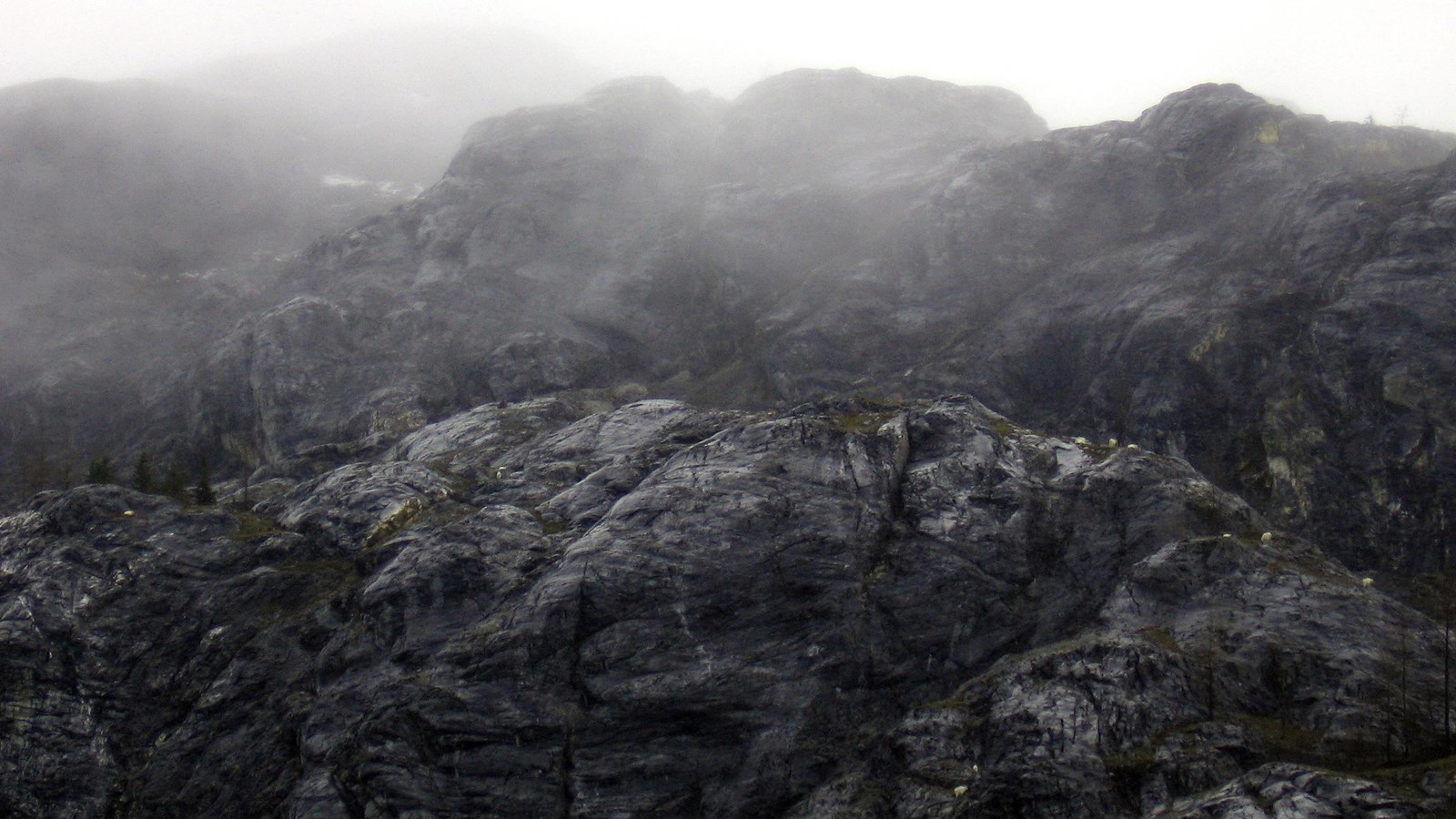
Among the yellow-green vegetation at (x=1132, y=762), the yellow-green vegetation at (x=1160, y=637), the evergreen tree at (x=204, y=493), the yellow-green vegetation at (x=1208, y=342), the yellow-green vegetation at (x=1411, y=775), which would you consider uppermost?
the yellow-green vegetation at (x=1208, y=342)

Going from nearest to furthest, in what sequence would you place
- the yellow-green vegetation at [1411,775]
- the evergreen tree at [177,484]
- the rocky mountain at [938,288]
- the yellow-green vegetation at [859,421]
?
the yellow-green vegetation at [1411,775]
the yellow-green vegetation at [859,421]
the rocky mountain at [938,288]
the evergreen tree at [177,484]

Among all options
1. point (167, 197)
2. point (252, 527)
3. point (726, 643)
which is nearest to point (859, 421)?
point (726, 643)

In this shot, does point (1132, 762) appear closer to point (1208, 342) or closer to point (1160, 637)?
point (1160, 637)

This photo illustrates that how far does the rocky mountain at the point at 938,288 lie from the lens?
44.5m

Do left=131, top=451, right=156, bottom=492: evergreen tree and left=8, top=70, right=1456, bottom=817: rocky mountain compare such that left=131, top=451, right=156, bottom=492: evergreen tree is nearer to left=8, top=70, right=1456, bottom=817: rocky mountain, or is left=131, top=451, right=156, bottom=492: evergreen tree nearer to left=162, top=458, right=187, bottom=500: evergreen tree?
left=162, top=458, right=187, bottom=500: evergreen tree

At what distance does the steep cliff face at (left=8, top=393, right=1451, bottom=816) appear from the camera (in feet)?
96.8

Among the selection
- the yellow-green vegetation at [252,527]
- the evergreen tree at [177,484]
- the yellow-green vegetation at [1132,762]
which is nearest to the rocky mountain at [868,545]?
the yellow-green vegetation at [1132,762]

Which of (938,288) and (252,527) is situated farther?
(938,288)

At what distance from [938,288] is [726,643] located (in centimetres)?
3338

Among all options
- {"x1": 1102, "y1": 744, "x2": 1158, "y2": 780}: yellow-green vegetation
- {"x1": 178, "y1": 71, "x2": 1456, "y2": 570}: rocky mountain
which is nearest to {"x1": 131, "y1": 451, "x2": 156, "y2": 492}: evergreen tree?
{"x1": 178, "y1": 71, "x2": 1456, "y2": 570}: rocky mountain

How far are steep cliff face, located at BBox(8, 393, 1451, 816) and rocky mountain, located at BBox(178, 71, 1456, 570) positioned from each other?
10.9 metres

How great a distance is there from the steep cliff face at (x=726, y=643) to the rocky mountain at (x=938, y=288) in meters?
10.9

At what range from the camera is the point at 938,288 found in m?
61.4

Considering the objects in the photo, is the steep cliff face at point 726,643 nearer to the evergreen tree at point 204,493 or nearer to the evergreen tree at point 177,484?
the evergreen tree at point 204,493
